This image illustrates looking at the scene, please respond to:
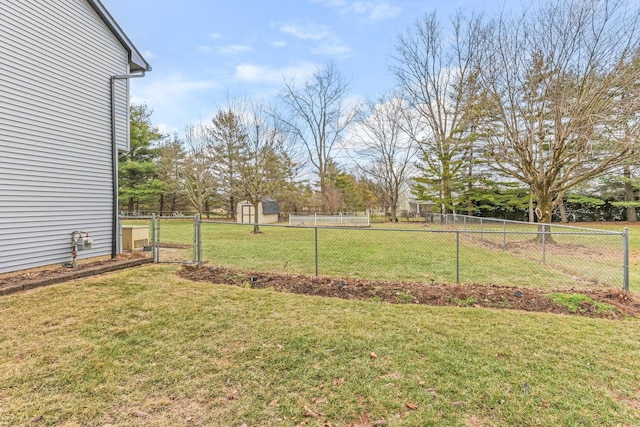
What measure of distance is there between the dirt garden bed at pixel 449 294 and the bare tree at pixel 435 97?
1532 centimetres

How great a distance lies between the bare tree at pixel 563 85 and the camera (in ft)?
30.0

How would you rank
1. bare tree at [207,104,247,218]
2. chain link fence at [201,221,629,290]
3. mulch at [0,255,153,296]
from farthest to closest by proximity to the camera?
1. bare tree at [207,104,247,218]
2. chain link fence at [201,221,629,290]
3. mulch at [0,255,153,296]

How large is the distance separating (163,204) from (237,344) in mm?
35477

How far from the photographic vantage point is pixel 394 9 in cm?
1202

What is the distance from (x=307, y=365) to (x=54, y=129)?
7015mm

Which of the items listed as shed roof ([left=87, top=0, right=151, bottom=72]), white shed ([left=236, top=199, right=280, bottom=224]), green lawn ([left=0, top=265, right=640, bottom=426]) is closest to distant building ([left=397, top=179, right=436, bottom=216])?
white shed ([left=236, top=199, right=280, bottom=224])

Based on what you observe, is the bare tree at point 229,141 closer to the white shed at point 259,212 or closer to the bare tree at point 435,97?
the white shed at point 259,212

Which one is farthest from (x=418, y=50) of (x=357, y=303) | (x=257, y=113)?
(x=357, y=303)

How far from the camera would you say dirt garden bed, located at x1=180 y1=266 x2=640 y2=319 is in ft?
14.0

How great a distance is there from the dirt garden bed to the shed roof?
20.9 ft

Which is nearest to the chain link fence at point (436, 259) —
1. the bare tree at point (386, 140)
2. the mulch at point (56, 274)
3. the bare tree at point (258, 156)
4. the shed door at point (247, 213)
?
the mulch at point (56, 274)

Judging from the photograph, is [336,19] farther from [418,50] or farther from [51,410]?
[51,410]

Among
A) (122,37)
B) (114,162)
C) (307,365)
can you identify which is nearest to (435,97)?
(122,37)

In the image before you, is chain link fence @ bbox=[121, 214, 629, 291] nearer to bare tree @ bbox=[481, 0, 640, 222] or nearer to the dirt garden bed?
the dirt garden bed
